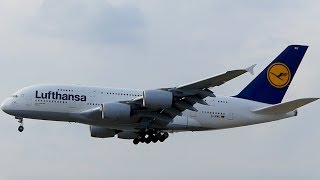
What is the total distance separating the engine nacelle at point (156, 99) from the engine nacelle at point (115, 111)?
181 cm

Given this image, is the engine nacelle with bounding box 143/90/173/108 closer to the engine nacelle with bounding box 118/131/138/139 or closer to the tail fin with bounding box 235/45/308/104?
the engine nacelle with bounding box 118/131/138/139

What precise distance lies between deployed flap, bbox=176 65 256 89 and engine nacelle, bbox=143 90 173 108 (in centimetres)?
107

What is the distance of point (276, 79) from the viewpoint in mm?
69062

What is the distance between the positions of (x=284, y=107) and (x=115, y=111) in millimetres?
11543

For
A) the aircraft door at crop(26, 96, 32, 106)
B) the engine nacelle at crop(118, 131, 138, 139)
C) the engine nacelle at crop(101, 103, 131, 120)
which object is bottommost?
the engine nacelle at crop(118, 131, 138, 139)

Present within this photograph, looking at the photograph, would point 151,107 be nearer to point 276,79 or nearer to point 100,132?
point 100,132

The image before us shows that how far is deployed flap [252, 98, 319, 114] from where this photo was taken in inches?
2429

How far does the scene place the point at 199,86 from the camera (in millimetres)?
59250

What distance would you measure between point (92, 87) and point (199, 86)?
26.2 ft

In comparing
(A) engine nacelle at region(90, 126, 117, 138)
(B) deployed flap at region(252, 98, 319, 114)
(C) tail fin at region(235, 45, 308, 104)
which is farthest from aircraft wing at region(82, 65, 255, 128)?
(C) tail fin at region(235, 45, 308, 104)

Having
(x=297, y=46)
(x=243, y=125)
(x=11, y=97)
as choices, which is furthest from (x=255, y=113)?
(x=11, y=97)

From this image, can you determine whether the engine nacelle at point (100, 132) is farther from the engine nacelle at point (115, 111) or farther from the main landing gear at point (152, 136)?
the engine nacelle at point (115, 111)

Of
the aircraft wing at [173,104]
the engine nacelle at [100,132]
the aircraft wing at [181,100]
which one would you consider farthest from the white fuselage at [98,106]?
the engine nacelle at [100,132]

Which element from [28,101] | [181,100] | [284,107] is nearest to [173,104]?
[181,100]
